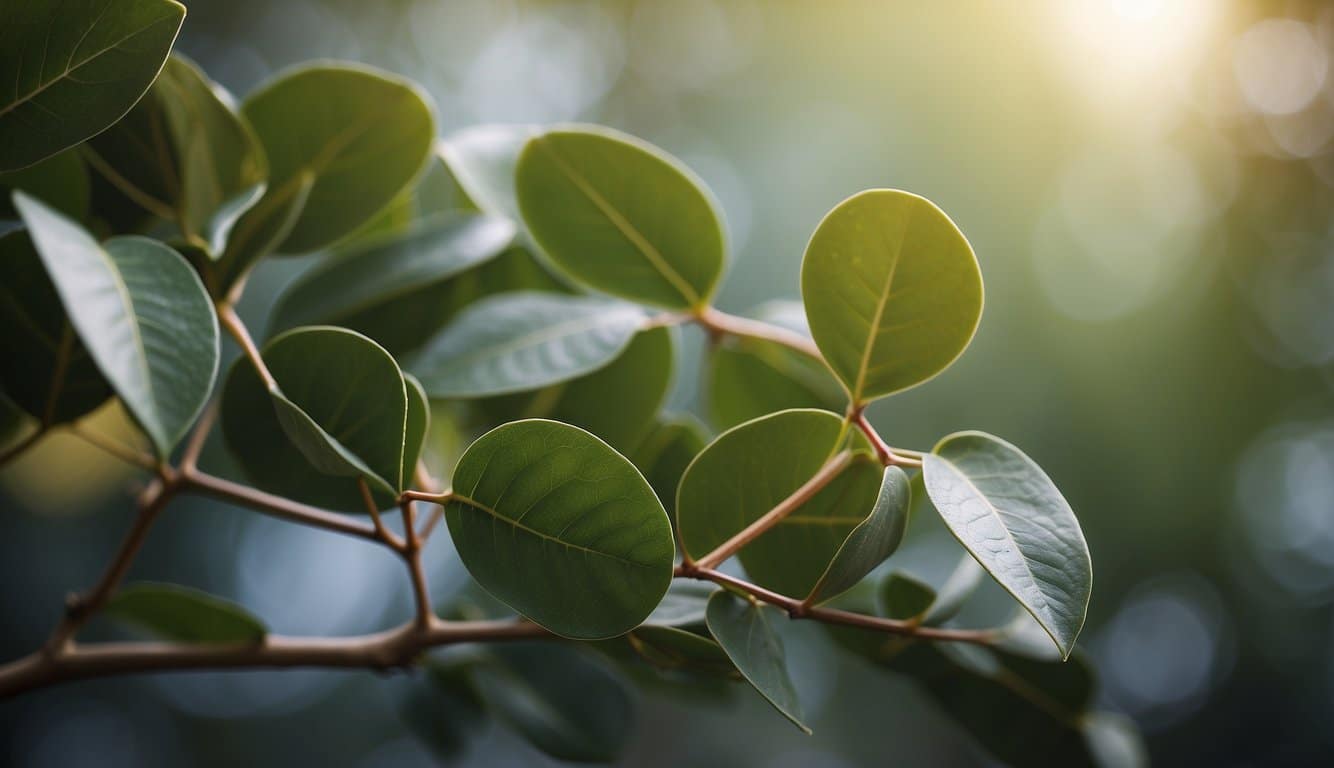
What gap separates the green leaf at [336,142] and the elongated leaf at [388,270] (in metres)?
0.01

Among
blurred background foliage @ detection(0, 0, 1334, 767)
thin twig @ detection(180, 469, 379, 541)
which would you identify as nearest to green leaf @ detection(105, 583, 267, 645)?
thin twig @ detection(180, 469, 379, 541)

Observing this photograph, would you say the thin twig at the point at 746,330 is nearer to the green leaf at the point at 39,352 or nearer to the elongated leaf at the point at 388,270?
the elongated leaf at the point at 388,270

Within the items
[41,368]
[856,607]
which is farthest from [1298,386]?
[41,368]

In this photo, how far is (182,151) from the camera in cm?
30

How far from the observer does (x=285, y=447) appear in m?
0.28

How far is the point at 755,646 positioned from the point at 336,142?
0.23m

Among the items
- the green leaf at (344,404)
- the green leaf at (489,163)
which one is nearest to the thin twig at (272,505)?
the green leaf at (344,404)

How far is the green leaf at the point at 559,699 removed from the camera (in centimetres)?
40

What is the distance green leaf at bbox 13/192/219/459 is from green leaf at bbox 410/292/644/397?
10 centimetres

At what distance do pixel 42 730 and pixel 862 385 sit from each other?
1.99 m

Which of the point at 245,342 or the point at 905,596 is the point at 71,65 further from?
the point at 905,596

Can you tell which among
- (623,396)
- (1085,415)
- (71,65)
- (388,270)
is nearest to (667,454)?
(623,396)

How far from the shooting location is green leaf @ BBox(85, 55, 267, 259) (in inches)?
11.4

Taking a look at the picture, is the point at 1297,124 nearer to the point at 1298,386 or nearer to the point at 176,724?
the point at 1298,386
